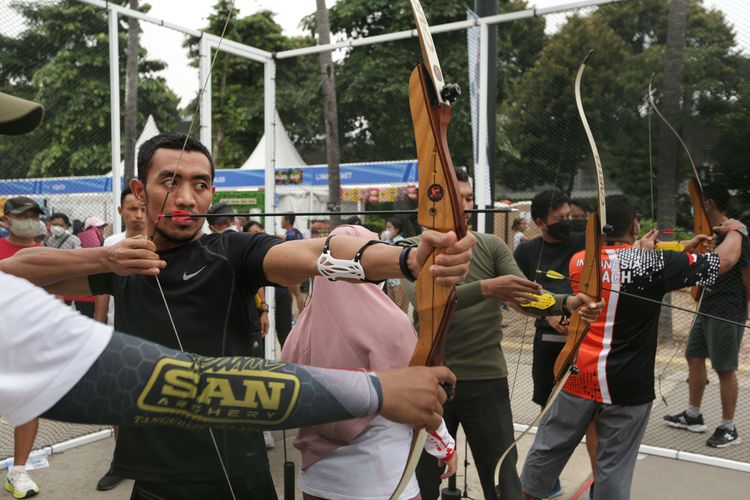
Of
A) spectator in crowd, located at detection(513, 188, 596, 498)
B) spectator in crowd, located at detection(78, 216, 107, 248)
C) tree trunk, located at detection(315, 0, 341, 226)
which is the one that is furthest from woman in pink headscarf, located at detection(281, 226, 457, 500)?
spectator in crowd, located at detection(78, 216, 107, 248)

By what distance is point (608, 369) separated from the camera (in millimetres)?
2605

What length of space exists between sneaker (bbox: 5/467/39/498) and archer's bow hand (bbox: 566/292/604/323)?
295 centimetres

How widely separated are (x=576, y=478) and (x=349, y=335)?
2.62 metres

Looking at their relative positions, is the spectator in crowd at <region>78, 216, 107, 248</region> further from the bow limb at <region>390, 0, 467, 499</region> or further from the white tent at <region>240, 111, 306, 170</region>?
the bow limb at <region>390, 0, 467, 499</region>

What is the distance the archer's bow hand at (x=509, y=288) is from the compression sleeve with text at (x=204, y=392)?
54.6 inches

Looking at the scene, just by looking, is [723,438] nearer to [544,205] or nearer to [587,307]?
[544,205]

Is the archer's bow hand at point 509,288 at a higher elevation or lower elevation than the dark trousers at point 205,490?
higher

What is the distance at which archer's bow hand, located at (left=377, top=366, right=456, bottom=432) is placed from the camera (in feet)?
3.03

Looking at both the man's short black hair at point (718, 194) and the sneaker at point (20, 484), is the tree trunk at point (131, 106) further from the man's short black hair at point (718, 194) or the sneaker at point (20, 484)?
the man's short black hair at point (718, 194)

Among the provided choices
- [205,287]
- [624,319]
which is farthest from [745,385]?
[205,287]

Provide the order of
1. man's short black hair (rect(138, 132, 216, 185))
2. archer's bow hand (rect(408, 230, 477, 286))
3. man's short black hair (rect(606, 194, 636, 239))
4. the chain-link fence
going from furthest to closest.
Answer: the chain-link fence < man's short black hair (rect(606, 194, 636, 239)) < man's short black hair (rect(138, 132, 216, 185)) < archer's bow hand (rect(408, 230, 477, 286))

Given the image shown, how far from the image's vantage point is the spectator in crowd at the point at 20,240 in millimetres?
3289

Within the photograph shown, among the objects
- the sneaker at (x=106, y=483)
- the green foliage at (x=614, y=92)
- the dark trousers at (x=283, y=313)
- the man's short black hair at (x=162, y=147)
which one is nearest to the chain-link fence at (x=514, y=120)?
the green foliage at (x=614, y=92)

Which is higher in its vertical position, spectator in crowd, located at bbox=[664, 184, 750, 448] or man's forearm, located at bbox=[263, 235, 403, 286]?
man's forearm, located at bbox=[263, 235, 403, 286]
